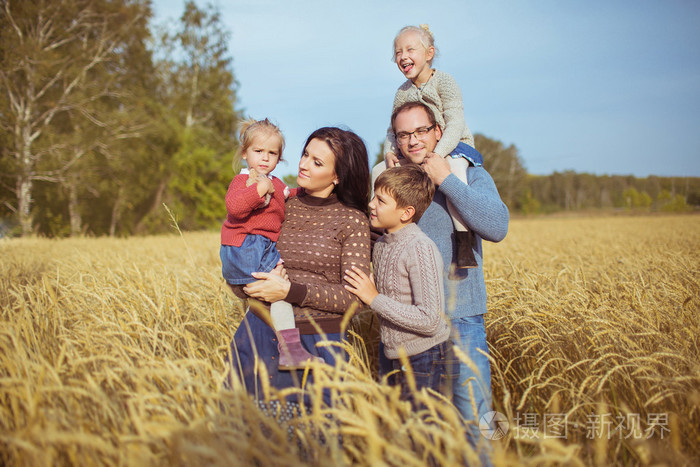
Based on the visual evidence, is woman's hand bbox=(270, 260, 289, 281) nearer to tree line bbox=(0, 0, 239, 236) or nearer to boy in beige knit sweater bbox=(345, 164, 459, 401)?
boy in beige knit sweater bbox=(345, 164, 459, 401)

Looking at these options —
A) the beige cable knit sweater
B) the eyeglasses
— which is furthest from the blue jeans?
the eyeglasses

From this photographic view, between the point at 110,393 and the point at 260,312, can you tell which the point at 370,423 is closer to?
the point at 260,312

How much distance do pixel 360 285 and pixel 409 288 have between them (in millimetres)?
260

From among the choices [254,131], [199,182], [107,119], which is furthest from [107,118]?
[254,131]

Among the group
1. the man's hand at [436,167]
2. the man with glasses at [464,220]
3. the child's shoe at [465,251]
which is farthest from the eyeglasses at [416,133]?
the child's shoe at [465,251]

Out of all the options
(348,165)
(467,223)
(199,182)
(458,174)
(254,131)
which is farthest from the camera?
(199,182)

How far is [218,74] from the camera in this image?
75.4ft

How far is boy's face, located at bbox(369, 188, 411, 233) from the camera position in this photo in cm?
214

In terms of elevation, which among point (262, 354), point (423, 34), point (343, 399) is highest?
point (423, 34)

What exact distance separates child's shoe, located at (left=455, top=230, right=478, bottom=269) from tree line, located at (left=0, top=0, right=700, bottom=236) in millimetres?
15262

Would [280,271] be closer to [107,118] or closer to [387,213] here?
[387,213]

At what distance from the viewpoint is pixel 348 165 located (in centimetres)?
246

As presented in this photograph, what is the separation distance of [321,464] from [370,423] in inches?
8.5

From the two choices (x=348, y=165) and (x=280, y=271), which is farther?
(x=348, y=165)
